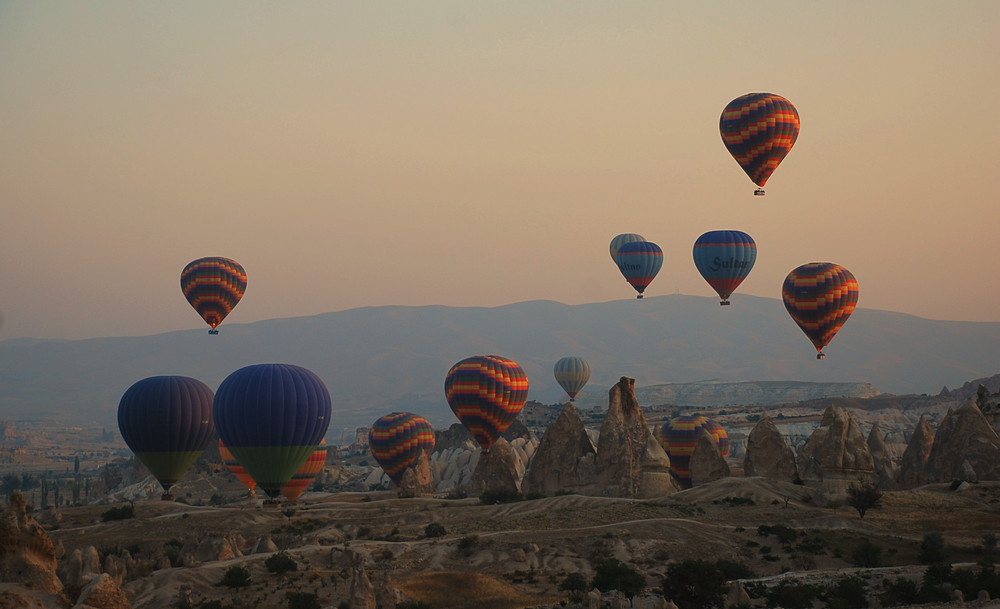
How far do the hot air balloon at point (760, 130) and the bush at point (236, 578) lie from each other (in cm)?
4691

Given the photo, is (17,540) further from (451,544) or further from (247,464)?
(247,464)

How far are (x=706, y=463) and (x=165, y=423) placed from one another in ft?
123

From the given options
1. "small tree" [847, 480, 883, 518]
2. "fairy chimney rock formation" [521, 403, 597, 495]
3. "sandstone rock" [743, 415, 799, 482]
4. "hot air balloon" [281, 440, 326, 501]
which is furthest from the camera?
"fairy chimney rock formation" [521, 403, 597, 495]

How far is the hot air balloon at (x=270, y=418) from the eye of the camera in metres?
69.4

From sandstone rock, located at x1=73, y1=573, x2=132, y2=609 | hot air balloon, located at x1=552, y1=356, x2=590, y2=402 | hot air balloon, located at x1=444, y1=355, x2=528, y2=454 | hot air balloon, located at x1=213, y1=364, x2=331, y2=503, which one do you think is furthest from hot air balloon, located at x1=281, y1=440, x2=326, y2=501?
hot air balloon, located at x1=552, y1=356, x2=590, y2=402

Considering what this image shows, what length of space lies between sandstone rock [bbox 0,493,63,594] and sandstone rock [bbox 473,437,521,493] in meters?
59.7

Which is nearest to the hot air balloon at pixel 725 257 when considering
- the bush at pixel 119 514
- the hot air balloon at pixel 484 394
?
the hot air balloon at pixel 484 394

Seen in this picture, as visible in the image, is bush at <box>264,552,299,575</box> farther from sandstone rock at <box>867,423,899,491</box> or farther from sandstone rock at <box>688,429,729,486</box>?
sandstone rock at <box>867,423,899,491</box>

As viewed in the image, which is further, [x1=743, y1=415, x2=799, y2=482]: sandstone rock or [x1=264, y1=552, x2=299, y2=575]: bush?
[x1=743, y1=415, x2=799, y2=482]: sandstone rock

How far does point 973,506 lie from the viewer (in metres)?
63.9

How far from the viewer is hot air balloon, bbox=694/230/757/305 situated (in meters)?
88.1

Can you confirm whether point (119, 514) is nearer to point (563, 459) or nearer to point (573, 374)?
point (563, 459)

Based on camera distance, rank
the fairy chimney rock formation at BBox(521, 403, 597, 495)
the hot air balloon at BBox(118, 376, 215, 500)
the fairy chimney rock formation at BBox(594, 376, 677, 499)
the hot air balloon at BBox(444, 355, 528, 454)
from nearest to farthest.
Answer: the fairy chimney rock formation at BBox(594, 376, 677, 499) → the hot air balloon at BBox(118, 376, 215, 500) → the fairy chimney rock formation at BBox(521, 403, 597, 495) → the hot air balloon at BBox(444, 355, 528, 454)

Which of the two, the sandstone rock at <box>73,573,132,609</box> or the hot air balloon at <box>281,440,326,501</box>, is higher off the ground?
the sandstone rock at <box>73,573,132,609</box>
